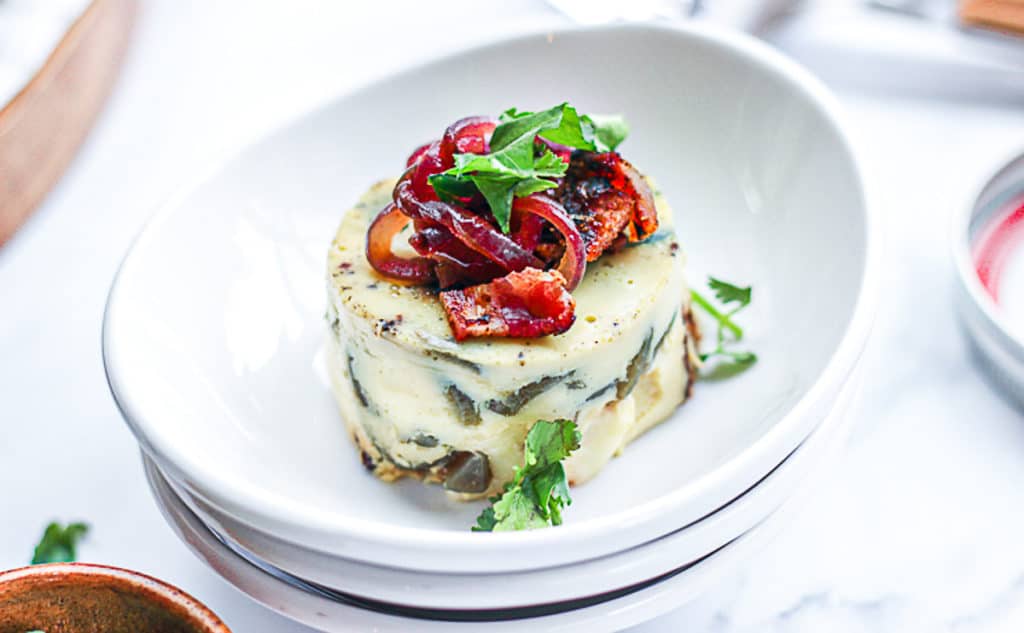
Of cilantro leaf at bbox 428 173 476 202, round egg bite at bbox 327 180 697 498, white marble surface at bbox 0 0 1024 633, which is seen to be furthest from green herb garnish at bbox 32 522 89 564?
cilantro leaf at bbox 428 173 476 202

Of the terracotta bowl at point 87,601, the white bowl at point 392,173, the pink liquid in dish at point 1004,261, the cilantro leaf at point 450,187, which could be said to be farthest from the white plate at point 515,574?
the pink liquid in dish at point 1004,261

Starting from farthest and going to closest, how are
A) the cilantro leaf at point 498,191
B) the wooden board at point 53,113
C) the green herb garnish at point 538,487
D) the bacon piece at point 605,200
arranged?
the wooden board at point 53,113, the bacon piece at point 605,200, the cilantro leaf at point 498,191, the green herb garnish at point 538,487

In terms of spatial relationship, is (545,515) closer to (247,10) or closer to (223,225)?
(223,225)

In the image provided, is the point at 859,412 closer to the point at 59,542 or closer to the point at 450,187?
the point at 450,187

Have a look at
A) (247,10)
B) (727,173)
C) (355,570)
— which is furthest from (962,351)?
(247,10)

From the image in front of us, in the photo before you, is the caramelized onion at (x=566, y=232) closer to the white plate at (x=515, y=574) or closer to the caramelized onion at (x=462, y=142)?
the caramelized onion at (x=462, y=142)

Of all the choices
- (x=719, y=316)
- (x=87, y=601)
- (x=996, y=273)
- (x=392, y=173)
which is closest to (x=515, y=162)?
(x=719, y=316)
